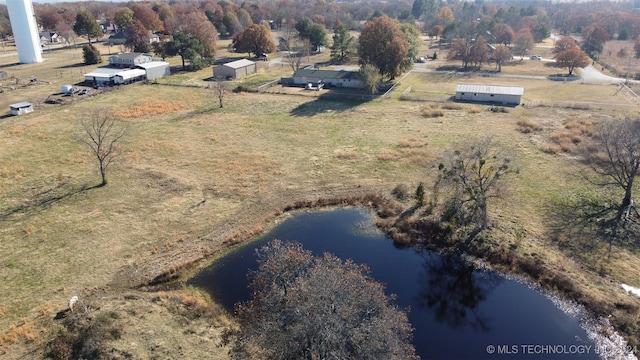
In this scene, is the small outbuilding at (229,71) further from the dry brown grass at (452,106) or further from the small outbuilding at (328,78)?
the dry brown grass at (452,106)

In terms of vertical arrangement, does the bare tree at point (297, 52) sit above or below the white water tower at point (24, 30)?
below

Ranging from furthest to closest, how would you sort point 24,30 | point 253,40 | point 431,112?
1. point 253,40
2. point 24,30
3. point 431,112

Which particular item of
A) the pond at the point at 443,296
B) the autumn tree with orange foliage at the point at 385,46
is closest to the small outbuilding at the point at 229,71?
the autumn tree with orange foliage at the point at 385,46

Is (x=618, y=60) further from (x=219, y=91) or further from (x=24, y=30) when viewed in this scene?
(x=24, y=30)

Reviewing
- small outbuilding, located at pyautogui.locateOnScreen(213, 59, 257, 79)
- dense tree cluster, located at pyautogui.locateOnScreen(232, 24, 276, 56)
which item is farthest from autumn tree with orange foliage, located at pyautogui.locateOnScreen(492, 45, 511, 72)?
small outbuilding, located at pyautogui.locateOnScreen(213, 59, 257, 79)

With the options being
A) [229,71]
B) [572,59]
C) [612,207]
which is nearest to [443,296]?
[612,207]
